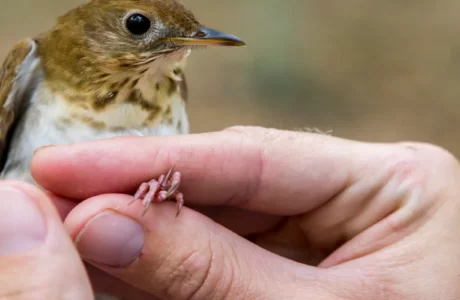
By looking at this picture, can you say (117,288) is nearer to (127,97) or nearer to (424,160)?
(127,97)

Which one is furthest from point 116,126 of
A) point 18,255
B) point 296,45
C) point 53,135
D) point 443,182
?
point 296,45

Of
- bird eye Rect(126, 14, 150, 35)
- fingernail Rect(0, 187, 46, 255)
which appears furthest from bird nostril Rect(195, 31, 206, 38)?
fingernail Rect(0, 187, 46, 255)

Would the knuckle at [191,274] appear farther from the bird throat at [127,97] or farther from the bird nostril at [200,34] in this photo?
the bird nostril at [200,34]

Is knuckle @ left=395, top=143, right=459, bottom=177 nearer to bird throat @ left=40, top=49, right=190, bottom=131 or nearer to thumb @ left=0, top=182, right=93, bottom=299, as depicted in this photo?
bird throat @ left=40, top=49, right=190, bottom=131

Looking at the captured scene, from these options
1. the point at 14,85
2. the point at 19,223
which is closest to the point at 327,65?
the point at 14,85

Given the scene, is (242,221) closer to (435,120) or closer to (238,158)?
(238,158)

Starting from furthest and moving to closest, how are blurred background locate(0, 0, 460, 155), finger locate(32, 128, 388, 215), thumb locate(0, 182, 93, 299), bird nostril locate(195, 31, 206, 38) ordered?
blurred background locate(0, 0, 460, 155), bird nostril locate(195, 31, 206, 38), finger locate(32, 128, 388, 215), thumb locate(0, 182, 93, 299)
